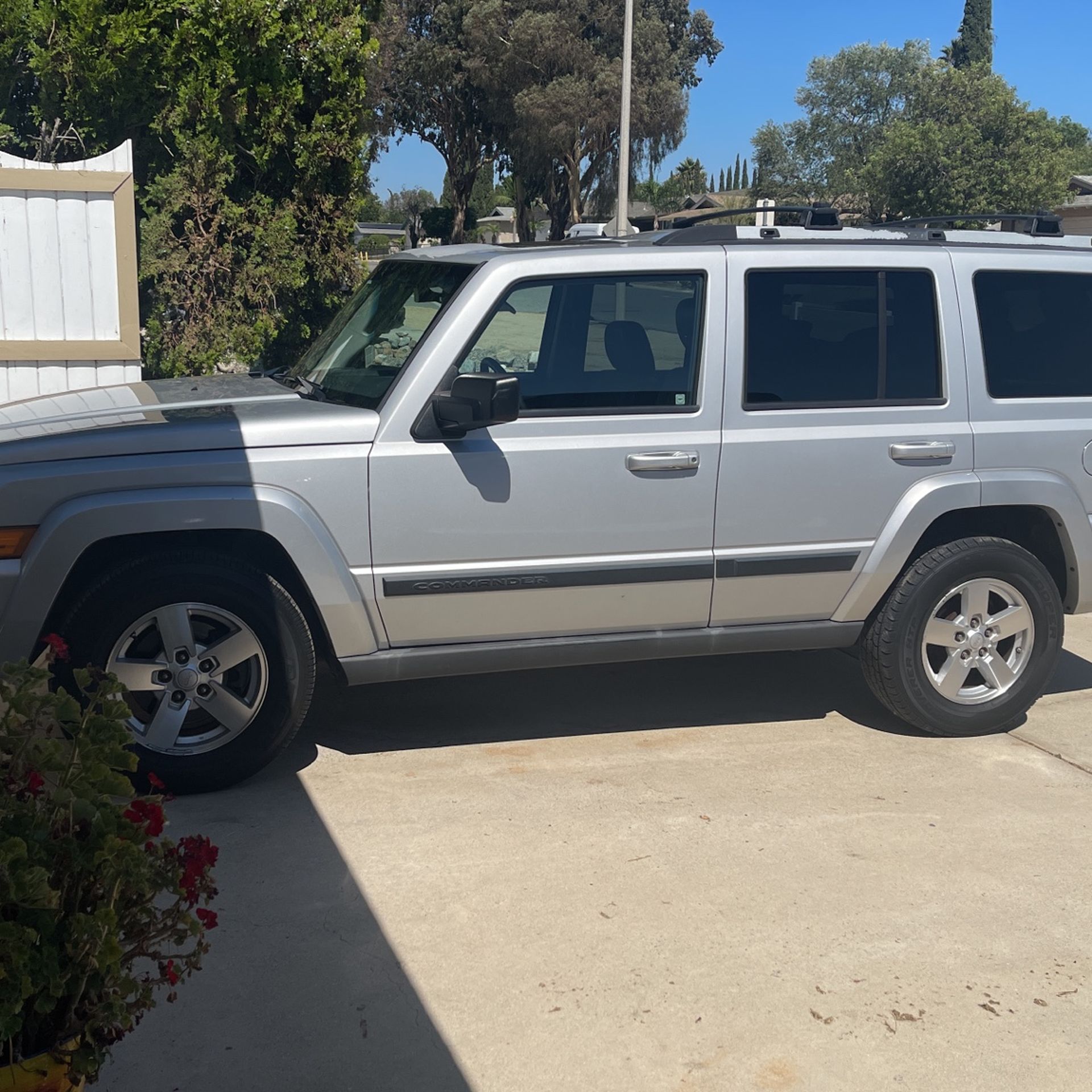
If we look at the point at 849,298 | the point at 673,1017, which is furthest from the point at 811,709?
the point at 673,1017

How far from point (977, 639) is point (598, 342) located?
205 cm

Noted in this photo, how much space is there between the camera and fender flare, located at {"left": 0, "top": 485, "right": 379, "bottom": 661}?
4.26 m

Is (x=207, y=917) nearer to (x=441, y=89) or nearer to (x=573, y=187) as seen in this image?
(x=441, y=89)

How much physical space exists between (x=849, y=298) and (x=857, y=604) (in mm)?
1231

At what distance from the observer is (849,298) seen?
5137mm

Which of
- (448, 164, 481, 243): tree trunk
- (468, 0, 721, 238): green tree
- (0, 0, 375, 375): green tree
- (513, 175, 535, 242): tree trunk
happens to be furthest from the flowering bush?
(513, 175, 535, 242): tree trunk

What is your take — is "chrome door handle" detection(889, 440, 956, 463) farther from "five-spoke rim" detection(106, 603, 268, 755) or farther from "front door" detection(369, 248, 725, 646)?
"five-spoke rim" detection(106, 603, 268, 755)

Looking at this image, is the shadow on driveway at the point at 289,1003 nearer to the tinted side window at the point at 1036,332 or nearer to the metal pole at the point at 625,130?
the tinted side window at the point at 1036,332

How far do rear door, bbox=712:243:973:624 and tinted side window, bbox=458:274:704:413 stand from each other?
0.21 meters

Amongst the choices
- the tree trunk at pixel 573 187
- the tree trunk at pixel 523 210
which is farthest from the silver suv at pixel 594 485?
the tree trunk at pixel 523 210

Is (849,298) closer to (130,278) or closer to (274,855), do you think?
(274,855)

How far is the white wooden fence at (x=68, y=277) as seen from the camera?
7.73 metres

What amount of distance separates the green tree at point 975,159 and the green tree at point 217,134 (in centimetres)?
4672

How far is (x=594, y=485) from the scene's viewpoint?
473cm
